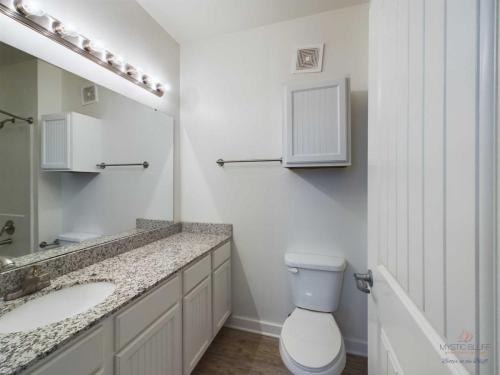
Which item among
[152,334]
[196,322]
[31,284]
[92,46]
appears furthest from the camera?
[196,322]

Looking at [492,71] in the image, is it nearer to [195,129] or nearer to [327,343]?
[327,343]

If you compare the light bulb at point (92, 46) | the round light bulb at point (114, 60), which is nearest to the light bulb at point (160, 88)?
the round light bulb at point (114, 60)

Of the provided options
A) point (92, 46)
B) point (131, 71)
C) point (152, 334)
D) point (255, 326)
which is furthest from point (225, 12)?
point (255, 326)

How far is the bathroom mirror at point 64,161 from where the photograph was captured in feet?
3.24

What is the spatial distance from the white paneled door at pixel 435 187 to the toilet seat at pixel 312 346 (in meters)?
0.36

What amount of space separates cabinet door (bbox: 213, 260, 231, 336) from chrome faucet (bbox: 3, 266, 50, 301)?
0.96 m

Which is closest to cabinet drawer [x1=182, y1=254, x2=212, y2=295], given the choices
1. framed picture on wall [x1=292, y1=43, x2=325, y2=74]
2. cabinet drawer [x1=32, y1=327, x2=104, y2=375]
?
cabinet drawer [x1=32, y1=327, x2=104, y2=375]

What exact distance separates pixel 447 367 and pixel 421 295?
0.47 feet

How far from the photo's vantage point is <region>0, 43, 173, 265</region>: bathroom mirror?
3.24 feet

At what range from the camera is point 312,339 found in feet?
4.09

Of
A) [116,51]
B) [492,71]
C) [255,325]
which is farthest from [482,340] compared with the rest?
[116,51]

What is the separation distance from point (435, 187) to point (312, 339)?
1.17 m

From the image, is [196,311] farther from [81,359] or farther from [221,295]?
[81,359]

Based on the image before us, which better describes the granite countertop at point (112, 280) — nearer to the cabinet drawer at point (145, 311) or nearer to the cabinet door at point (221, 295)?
the cabinet drawer at point (145, 311)
